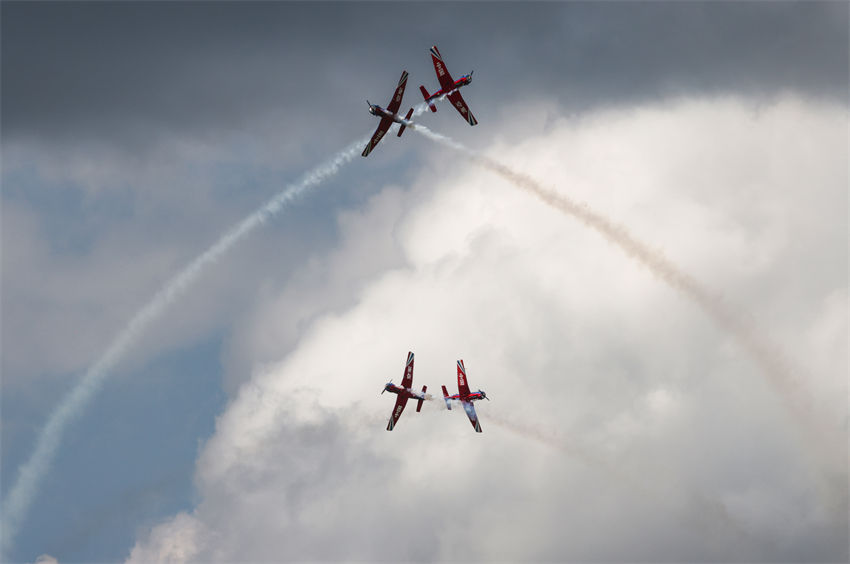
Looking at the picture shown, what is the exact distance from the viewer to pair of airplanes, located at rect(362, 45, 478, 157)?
147500mm

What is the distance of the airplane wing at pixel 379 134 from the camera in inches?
5851

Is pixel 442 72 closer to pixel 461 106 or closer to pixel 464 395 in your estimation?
pixel 461 106

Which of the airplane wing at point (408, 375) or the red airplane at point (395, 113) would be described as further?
the airplane wing at point (408, 375)

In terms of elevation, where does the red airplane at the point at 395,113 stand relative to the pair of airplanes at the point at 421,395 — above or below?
above

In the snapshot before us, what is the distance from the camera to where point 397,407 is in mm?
172750

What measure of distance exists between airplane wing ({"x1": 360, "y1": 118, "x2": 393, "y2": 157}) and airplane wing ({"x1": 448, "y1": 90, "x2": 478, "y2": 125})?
30.3 ft

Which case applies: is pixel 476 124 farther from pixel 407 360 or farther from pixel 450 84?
pixel 407 360

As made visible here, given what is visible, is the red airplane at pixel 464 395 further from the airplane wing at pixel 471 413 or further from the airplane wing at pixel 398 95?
the airplane wing at pixel 398 95

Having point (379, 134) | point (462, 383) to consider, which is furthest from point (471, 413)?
point (379, 134)

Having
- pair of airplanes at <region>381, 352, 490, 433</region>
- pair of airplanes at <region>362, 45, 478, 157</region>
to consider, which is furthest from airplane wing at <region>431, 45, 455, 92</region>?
pair of airplanes at <region>381, 352, 490, 433</region>

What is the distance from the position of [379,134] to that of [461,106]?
12.1 metres

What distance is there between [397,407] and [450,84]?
51474 millimetres

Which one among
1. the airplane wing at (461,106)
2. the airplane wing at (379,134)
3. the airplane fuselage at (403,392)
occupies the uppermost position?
the airplane wing at (461,106)

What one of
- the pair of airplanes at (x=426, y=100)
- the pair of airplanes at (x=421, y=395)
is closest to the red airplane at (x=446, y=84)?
the pair of airplanes at (x=426, y=100)
